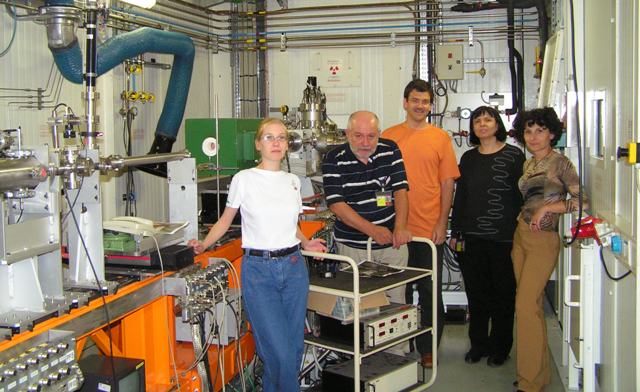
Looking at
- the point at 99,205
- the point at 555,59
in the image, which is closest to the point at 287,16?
the point at 555,59

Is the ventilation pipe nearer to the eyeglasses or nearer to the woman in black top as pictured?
the eyeglasses

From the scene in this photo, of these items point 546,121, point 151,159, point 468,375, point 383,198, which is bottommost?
point 468,375

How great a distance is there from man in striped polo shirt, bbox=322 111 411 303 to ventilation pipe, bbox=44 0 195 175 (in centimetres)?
112

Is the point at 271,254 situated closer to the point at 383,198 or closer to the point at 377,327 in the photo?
the point at 377,327

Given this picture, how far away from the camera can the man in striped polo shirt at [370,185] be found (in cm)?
353

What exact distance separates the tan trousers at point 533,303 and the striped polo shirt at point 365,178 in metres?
0.72

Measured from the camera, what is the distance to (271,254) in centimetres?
287

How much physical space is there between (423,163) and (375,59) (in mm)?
2320

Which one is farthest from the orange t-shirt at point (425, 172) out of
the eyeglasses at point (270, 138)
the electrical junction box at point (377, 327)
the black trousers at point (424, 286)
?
the eyeglasses at point (270, 138)

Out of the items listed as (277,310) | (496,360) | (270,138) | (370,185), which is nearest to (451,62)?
(370,185)

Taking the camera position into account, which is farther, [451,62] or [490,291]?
[451,62]

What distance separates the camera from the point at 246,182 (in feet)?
9.41

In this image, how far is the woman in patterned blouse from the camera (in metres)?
3.47

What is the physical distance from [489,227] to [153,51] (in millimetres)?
2235
